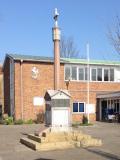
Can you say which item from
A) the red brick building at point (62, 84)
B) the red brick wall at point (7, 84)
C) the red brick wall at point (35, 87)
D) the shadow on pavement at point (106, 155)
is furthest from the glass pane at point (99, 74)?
Result: the shadow on pavement at point (106, 155)

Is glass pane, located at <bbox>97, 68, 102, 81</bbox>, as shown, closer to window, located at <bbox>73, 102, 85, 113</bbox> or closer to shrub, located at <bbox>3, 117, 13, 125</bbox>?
window, located at <bbox>73, 102, 85, 113</bbox>

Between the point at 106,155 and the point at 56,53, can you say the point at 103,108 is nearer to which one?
the point at 56,53

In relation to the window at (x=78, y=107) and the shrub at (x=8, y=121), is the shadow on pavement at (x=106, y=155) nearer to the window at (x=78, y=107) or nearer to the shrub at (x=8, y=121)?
the shrub at (x=8, y=121)

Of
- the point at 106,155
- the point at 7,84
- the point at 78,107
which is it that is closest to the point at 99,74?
the point at 78,107

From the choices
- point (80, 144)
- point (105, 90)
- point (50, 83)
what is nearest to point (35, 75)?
point (50, 83)

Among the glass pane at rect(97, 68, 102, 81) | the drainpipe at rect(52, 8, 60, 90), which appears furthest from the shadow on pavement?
the glass pane at rect(97, 68, 102, 81)

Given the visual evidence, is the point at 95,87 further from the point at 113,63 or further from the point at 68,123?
the point at 68,123

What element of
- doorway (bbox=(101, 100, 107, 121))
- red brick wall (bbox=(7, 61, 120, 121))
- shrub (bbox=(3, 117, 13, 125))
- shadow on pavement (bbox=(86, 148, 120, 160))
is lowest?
shrub (bbox=(3, 117, 13, 125))

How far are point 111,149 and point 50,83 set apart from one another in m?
28.6

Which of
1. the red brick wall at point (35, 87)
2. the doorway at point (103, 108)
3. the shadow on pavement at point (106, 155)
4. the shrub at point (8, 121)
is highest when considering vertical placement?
the red brick wall at point (35, 87)

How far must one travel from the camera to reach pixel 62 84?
156ft

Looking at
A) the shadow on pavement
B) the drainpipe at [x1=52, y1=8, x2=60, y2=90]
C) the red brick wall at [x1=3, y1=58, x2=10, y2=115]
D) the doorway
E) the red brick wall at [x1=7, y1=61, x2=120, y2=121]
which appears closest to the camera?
the shadow on pavement

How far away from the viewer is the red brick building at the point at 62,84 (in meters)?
45.8

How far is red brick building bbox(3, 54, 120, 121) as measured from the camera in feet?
150
